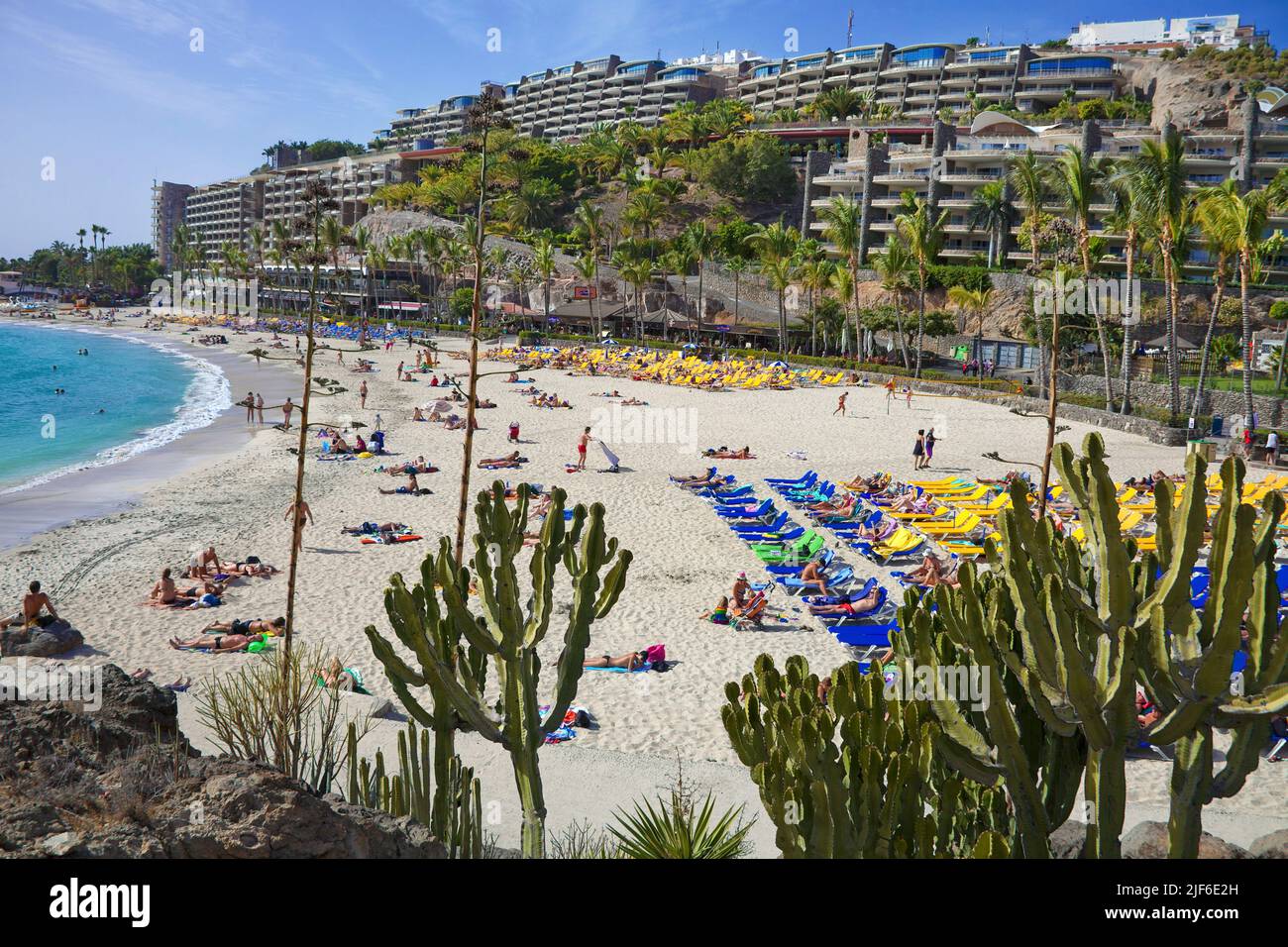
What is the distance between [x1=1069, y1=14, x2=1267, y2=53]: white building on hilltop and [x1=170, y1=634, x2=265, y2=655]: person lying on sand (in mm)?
107380

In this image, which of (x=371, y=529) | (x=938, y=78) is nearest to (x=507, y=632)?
(x=371, y=529)

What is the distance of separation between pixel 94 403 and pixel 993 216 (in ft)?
165

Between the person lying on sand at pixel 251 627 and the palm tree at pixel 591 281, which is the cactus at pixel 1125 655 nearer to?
the person lying on sand at pixel 251 627

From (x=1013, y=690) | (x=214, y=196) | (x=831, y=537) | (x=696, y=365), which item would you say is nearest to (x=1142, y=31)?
(x=696, y=365)

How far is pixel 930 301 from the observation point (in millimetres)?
54594

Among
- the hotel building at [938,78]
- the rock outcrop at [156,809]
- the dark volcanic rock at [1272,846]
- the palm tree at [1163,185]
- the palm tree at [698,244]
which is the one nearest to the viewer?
the rock outcrop at [156,809]

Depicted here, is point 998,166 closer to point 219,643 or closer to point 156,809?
point 219,643

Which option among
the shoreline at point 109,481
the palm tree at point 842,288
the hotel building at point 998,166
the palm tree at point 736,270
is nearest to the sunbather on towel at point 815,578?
the shoreline at point 109,481

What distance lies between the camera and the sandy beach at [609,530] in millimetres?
11102

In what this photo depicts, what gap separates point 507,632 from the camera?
5488 millimetres

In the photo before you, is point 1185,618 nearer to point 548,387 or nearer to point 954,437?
point 954,437

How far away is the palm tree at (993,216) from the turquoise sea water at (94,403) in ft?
144

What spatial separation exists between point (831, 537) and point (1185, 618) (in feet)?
43.3

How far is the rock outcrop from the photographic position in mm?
3869
